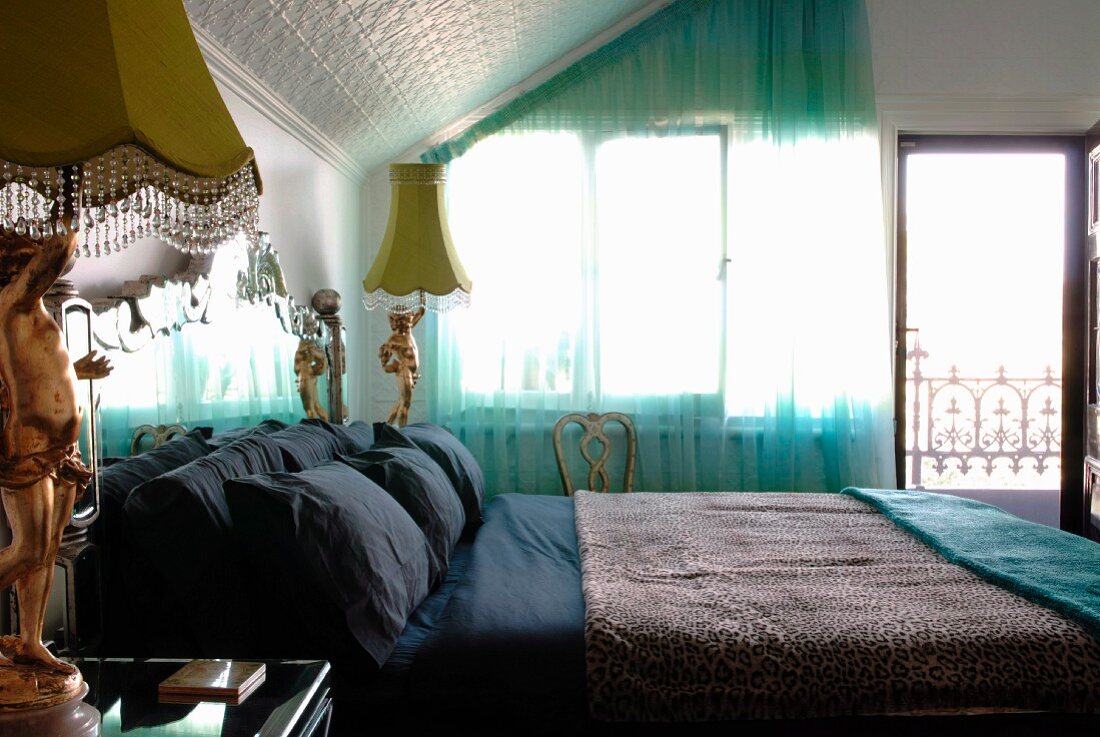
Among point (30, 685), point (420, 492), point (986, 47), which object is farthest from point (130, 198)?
point (986, 47)

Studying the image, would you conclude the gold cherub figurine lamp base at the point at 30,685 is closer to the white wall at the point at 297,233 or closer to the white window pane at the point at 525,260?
the white wall at the point at 297,233

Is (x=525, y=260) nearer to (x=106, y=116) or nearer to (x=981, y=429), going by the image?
(x=981, y=429)

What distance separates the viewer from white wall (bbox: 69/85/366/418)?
5.27ft

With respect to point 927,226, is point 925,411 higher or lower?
lower

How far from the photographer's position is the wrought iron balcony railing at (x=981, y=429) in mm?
5281

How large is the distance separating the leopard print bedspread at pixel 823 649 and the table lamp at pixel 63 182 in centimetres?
85

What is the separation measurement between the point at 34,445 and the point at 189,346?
97 cm

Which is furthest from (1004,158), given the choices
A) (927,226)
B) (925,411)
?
(925,411)

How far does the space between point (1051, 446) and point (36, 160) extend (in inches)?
231

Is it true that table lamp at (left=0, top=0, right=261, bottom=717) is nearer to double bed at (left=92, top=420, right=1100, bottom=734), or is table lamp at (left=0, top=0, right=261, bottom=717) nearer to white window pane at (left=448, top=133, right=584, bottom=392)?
double bed at (left=92, top=420, right=1100, bottom=734)

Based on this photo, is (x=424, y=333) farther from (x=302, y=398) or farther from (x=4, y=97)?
(x=4, y=97)

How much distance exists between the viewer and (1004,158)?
168 inches

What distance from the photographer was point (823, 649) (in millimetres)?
1457

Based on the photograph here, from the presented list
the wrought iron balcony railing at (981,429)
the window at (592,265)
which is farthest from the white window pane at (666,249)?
the wrought iron balcony railing at (981,429)
